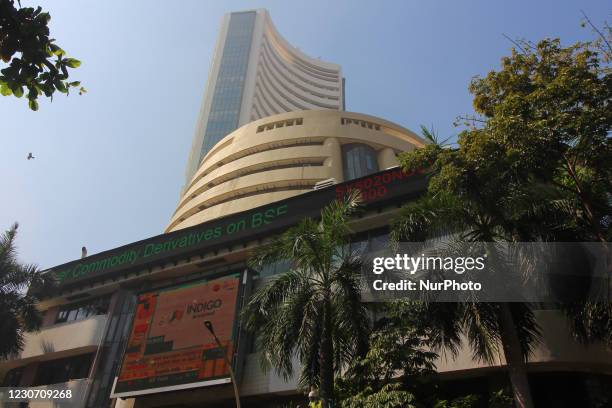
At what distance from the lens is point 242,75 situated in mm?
132125

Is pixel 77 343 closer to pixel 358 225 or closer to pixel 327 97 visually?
pixel 358 225

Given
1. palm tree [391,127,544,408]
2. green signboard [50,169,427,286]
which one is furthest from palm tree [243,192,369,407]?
green signboard [50,169,427,286]

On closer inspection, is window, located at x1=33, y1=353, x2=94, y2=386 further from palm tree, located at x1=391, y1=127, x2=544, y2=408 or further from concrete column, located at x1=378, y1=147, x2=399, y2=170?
concrete column, located at x1=378, y1=147, x2=399, y2=170

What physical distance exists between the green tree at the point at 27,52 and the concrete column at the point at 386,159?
43.0 meters

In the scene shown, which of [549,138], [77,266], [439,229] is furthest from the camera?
[77,266]

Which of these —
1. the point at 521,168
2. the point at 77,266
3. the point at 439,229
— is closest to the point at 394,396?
the point at 439,229

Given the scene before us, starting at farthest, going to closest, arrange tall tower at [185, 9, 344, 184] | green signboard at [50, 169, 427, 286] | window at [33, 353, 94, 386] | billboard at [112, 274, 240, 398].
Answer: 1. tall tower at [185, 9, 344, 184]
2. window at [33, 353, 94, 386]
3. green signboard at [50, 169, 427, 286]
4. billboard at [112, 274, 240, 398]

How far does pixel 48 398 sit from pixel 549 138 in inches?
1179

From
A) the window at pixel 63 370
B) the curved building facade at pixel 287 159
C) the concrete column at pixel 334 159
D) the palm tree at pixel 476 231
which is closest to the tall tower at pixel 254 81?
the curved building facade at pixel 287 159

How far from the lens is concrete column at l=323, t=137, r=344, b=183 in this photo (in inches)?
1759

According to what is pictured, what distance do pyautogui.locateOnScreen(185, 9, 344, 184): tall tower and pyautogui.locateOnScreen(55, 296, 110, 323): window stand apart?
250 feet

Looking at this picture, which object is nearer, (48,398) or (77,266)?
(48,398)

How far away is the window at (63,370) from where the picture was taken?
99.9 ft

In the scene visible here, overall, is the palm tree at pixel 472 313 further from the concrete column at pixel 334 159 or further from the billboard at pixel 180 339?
the concrete column at pixel 334 159
